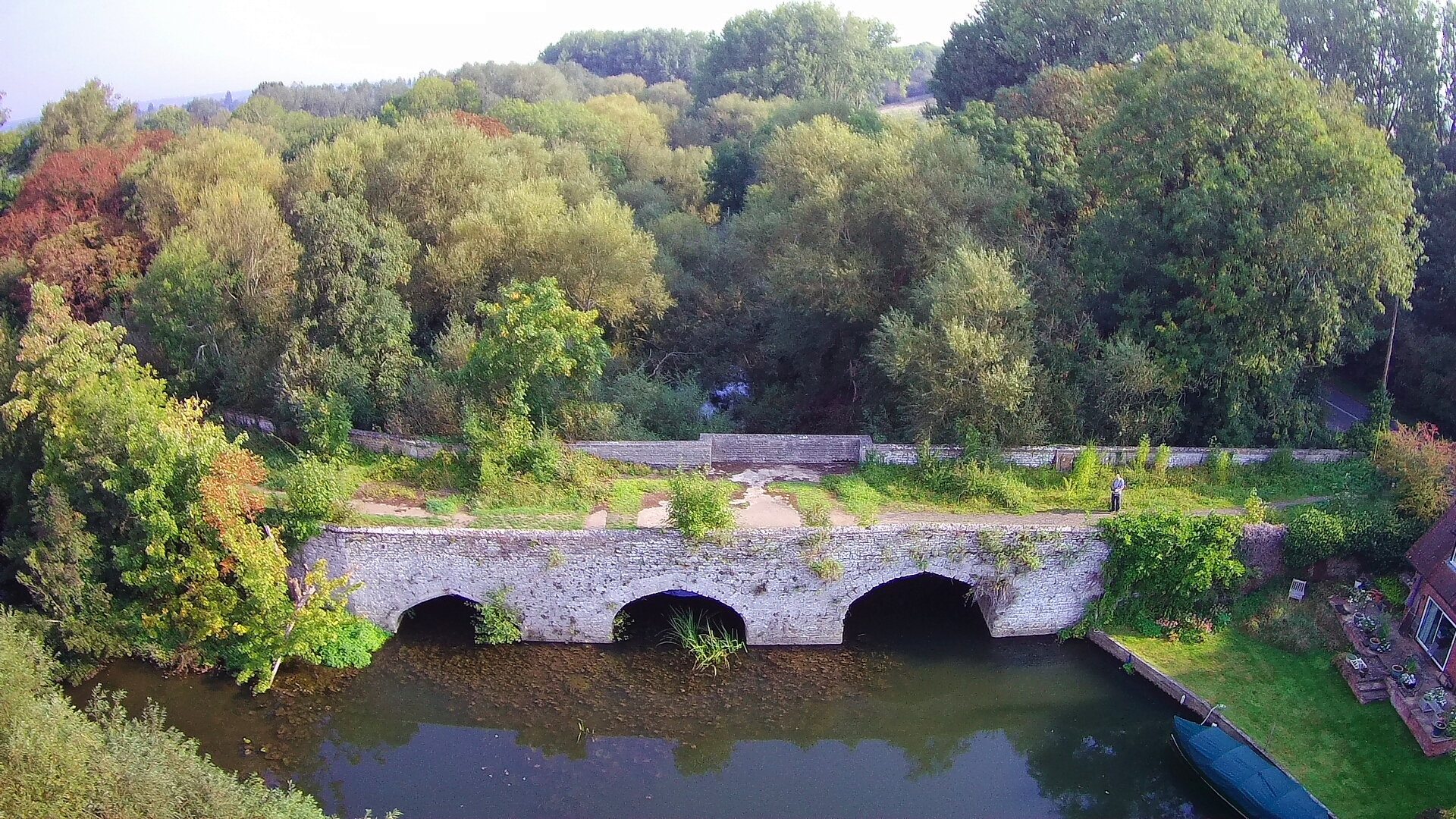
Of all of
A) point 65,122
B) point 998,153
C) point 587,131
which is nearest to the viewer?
point 998,153

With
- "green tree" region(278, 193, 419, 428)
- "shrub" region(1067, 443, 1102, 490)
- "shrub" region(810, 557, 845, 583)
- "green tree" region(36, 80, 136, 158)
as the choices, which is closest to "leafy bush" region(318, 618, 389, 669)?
"green tree" region(278, 193, 419, 428)

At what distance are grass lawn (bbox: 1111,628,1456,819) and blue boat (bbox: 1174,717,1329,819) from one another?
941 mm

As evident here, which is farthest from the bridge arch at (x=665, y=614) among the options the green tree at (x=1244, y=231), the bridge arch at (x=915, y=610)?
the green tree at (x=1244, y=231)

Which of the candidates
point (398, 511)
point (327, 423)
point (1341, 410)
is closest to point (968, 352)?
point (398, 511)

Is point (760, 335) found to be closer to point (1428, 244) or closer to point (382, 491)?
point (382, 491)

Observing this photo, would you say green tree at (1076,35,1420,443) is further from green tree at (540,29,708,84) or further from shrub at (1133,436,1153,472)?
green tree at (540,29,708,84)

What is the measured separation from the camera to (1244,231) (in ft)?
77.2

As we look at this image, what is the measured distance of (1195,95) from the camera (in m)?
24.4

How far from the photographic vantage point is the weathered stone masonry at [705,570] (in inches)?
853

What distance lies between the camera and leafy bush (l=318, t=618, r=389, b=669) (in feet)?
71.7

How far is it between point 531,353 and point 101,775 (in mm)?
12778

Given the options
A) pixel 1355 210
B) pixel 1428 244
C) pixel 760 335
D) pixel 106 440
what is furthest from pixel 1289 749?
pixel 106 440

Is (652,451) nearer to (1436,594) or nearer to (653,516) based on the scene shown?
(653,516)

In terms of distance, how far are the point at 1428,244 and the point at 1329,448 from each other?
Answer: 7917 millimetres
